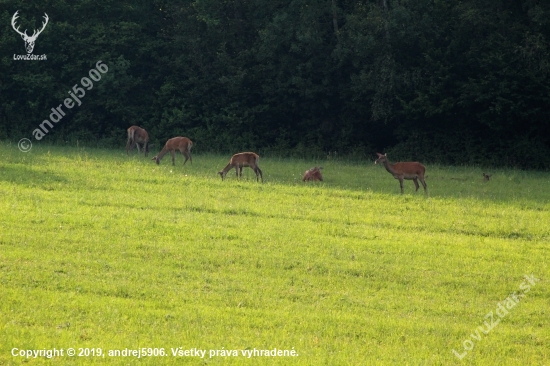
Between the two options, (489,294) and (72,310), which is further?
(489,294)

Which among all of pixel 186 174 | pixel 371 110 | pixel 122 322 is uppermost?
pixel 371 110

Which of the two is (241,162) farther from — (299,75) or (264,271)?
(299,75)

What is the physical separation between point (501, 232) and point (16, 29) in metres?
25.8

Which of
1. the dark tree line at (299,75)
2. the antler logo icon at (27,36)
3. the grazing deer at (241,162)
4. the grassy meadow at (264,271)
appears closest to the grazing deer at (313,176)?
the grazing deer at (241,162)

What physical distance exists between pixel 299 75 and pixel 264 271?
22.9 m

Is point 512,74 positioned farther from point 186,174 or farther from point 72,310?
point 72,310

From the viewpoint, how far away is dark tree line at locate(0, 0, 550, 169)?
31.2 meters

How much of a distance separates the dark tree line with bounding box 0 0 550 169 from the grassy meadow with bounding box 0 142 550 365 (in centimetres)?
1212

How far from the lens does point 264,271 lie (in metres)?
11.7

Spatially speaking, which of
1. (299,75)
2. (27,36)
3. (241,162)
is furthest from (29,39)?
(241,162)

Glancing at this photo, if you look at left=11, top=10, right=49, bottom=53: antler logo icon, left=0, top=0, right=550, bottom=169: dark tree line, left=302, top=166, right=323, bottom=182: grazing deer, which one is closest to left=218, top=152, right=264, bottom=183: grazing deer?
left=302, top=166, right=323, bottom=182: grazing deer

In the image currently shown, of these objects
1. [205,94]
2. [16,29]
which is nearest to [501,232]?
[205,94]

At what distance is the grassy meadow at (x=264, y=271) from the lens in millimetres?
8906

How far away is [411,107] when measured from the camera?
1247 inches
